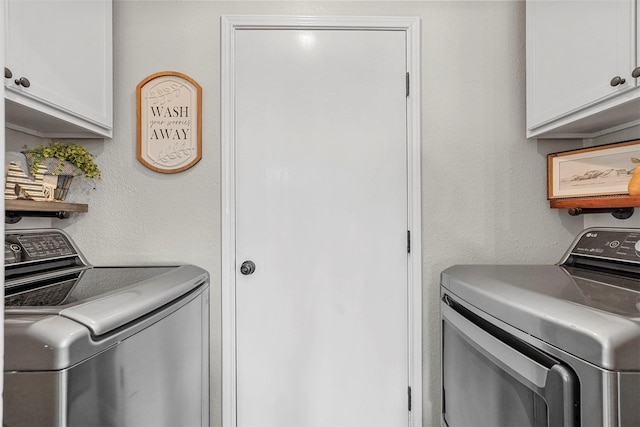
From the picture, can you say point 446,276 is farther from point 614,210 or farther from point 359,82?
point 359,82

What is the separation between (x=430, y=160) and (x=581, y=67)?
62 cm

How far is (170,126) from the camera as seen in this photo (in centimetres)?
162

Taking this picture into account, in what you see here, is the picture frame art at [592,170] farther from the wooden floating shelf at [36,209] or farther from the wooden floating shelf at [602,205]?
the wooden floating shelf at [36,209]

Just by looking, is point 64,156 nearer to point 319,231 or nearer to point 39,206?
point 39,206

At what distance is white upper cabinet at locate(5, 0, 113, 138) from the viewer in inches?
44.8

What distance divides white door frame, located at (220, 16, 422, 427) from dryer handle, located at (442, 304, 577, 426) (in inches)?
22.4

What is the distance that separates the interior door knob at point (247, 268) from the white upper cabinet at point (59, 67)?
2.66 feet

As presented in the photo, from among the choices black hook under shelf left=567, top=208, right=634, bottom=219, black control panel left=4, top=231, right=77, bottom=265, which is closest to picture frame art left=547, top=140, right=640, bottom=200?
black hook under shelf left=567, top=208, right=634, bottom=219

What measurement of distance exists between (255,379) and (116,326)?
89cm

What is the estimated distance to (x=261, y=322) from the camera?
5.28ft

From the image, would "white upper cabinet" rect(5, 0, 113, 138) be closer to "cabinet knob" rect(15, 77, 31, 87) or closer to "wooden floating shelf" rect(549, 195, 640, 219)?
"cabinet knob" rect(15, 77, 31, 87)

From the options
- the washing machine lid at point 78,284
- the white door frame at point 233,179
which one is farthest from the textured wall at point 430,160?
the washing machine lid at point 78,284

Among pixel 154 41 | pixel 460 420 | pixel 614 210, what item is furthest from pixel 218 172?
pixel 614 210

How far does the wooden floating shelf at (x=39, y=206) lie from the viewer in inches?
48.5
